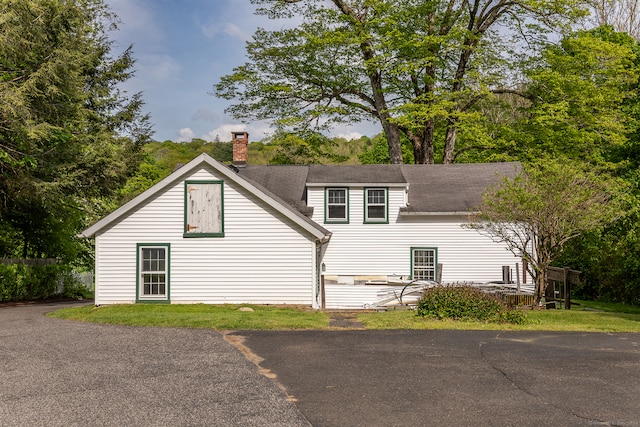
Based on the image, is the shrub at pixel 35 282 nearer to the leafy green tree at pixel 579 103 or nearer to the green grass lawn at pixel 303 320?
the green grass lawn at pixel 303 320

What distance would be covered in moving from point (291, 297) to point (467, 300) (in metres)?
6.85

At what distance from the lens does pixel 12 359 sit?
10898 millimetres

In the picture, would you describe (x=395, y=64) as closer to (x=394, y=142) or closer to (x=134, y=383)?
(x=394, y=142)

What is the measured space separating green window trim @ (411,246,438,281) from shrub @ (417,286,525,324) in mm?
8534

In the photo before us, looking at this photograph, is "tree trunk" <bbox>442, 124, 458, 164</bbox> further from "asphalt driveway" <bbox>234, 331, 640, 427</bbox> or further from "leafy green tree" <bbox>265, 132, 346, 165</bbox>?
"asphalt driveway" <bbox>234, 331, 640, 427</bbox>

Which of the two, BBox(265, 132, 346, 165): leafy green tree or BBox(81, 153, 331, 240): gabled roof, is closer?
BBox(81, 153, 331, 240): gabled roof

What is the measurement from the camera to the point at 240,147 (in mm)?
28422

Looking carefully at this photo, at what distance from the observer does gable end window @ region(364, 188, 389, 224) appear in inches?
1009

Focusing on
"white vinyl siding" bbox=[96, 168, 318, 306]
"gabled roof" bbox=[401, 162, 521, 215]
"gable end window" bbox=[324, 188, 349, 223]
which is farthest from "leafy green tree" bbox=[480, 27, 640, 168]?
"white vinyl siding" bbox=[96, 168, 318, 306]

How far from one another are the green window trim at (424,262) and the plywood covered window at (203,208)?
9.15m

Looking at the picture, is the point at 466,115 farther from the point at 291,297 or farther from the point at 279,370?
the point at 279,370

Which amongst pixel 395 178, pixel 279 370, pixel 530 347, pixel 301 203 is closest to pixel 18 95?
pixel 301 203

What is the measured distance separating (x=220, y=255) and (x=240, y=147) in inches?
357

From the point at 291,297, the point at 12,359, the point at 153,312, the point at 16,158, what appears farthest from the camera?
the point at 16,158
